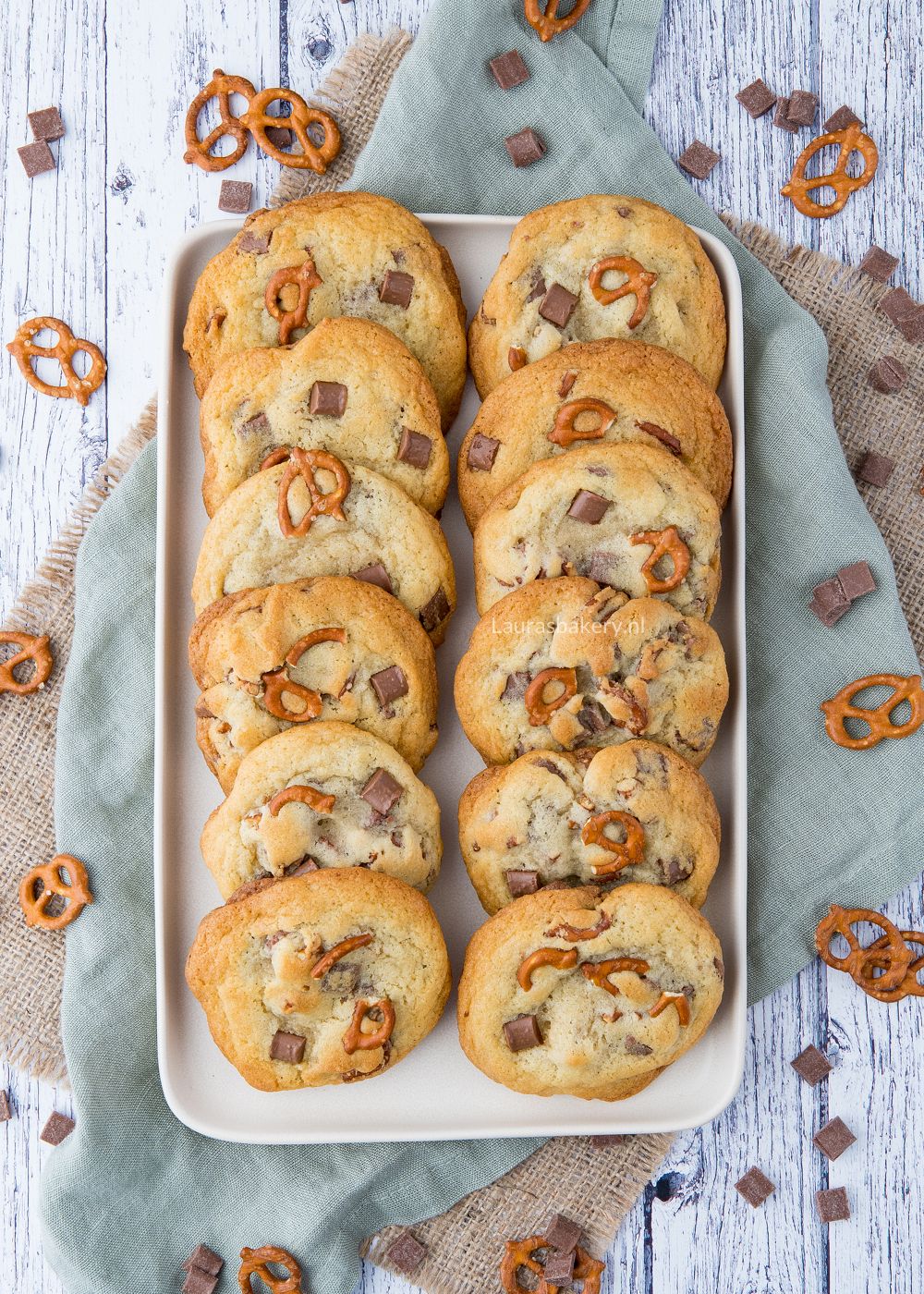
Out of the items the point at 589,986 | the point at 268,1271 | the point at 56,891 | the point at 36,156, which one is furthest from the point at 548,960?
the point at 36,156

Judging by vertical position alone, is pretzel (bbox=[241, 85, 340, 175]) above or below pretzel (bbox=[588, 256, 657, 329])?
above

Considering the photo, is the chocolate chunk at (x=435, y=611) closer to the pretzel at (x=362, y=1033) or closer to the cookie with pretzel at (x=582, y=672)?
the cookie with pretzel at (x=582, y=672)

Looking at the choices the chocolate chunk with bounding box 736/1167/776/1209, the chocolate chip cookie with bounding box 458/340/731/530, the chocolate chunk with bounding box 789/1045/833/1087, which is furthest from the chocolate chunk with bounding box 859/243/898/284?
the chocolate chunk with bounding box 736/1167/776/1209

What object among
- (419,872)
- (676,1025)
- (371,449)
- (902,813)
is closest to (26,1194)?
(419,872)

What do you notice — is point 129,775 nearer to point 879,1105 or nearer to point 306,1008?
point 306,1008

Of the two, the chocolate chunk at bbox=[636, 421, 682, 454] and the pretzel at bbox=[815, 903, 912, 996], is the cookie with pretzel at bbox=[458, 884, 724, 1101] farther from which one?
the chocolate chunk at bbox=[636, 421, 682, 454]
